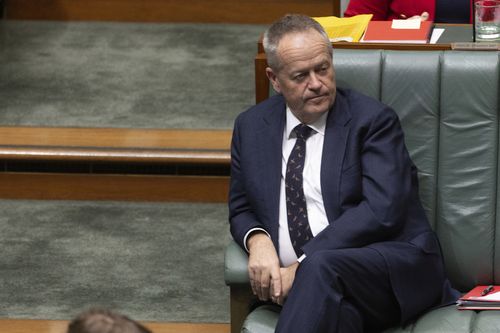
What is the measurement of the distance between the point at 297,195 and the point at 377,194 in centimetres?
16

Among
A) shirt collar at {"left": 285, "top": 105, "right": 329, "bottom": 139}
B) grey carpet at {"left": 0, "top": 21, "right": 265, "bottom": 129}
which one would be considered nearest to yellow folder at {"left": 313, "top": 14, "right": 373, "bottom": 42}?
shirt collar at {"left": 285, "top": 105, "right": 329, "bottom": 139}

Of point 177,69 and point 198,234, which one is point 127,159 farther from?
point 177,69

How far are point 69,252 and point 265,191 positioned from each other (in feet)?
3.18

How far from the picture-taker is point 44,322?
9.22 feet

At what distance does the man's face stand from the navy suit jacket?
0.16 feet

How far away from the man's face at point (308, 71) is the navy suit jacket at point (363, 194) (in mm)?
49

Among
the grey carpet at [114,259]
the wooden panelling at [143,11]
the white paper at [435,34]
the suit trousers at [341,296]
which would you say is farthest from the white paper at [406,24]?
the wooden panelling at [143,11]

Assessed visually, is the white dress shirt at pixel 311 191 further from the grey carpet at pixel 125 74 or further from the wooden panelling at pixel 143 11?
the wooden panelling at pixel 143 11

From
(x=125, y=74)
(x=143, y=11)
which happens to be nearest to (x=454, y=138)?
(x=125, y=74)

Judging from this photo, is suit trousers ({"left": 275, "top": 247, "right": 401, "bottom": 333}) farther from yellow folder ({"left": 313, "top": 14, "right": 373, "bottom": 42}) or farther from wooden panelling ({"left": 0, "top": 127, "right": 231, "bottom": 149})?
wooden panelling ({"left": 0, "top": 127, "right": 231, "bottom": 149})

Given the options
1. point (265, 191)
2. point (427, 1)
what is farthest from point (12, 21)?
point (265, 191)

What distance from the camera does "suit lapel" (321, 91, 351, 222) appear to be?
7.65 feet

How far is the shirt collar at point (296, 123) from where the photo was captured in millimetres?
2385

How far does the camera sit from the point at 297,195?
2.36 metres
